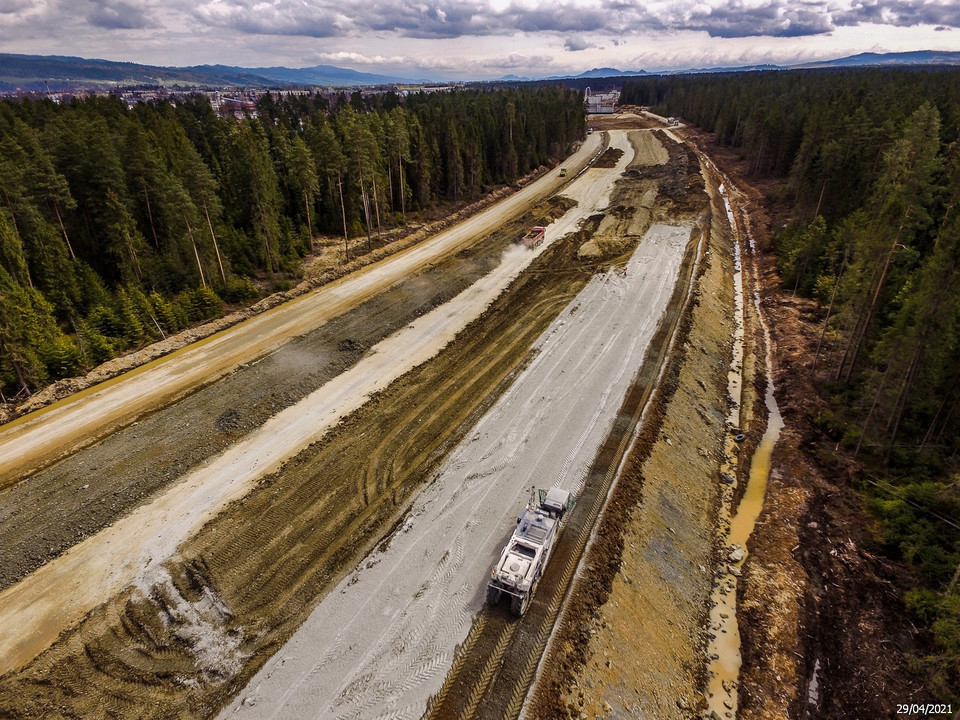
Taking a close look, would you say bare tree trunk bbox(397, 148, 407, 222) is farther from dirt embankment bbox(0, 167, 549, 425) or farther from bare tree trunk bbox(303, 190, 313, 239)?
bare tree trunk bbox(303, 190, 313, 239)

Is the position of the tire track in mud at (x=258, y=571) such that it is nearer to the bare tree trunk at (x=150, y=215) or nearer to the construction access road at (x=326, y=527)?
the construction access road at (x=326, y=527)

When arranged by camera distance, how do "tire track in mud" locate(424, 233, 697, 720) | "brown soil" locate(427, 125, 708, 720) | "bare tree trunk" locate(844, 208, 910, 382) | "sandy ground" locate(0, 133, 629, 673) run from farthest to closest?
"bare tree trunk" locate(844, 208, 910, 382) → "sandy ground" locate(0, 133, 629, 673) → "brown soil" locate(427, 125, 708, 720) → "tire track in mud" locate(424, 233, 697, 720)

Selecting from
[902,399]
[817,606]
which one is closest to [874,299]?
[902,399]

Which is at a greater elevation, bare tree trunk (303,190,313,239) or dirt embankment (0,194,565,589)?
bare tree trunk (303,190,313,239)

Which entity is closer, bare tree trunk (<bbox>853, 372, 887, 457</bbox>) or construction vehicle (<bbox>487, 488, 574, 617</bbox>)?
construction vehicle (<bbox>487, 488, 574, 617</bbox>)

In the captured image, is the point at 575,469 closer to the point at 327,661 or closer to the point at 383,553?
the point at 383,553

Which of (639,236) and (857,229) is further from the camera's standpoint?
(639,236)

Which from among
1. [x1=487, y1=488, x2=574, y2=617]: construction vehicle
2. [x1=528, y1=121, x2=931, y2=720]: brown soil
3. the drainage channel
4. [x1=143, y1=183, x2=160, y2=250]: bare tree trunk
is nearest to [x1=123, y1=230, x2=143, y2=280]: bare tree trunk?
[x1=143, y1=183, x2=160, y2=250]: bare tree trunk

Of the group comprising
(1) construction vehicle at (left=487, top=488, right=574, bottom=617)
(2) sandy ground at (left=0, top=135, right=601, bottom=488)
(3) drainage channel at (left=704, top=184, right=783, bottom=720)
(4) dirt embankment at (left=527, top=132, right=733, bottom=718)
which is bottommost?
(3) drainage channel at (left=704, top=184, right=783, bottom=720)

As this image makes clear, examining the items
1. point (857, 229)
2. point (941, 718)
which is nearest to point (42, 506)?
point (941, 718)
